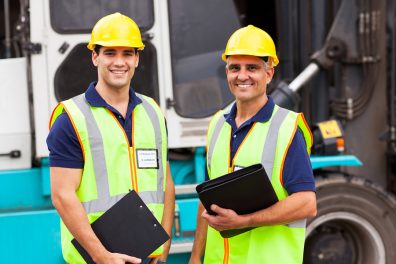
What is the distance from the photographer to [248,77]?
2971 mm

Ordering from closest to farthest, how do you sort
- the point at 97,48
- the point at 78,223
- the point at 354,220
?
1. the point at 78,223
2. the point at 97,48
3. the point at 354,220

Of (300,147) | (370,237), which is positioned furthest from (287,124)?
(370,237)

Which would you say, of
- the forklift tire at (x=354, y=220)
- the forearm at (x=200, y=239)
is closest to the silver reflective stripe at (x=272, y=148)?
the forearm at (x=200, y=239)

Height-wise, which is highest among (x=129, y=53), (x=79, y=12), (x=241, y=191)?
(x=79, y=12)

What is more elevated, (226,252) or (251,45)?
(251,45)

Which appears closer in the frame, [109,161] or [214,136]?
[109,161]

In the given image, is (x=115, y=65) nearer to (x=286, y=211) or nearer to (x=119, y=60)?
(x=119, y=60)

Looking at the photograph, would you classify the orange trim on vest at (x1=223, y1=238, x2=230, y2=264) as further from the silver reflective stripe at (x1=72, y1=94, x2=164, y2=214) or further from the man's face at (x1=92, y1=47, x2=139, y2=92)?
the man's face at (x1=92, y1=47, x2=139, y2=92)

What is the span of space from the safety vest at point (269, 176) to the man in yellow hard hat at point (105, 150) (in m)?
0.31

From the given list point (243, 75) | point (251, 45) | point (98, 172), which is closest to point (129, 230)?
point (98, 172)

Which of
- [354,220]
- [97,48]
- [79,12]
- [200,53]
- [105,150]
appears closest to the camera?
[105,150]

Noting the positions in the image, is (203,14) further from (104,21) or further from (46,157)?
(104,21)

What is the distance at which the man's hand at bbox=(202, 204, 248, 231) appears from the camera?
9.34 feet

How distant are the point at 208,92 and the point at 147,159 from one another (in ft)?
6.34
